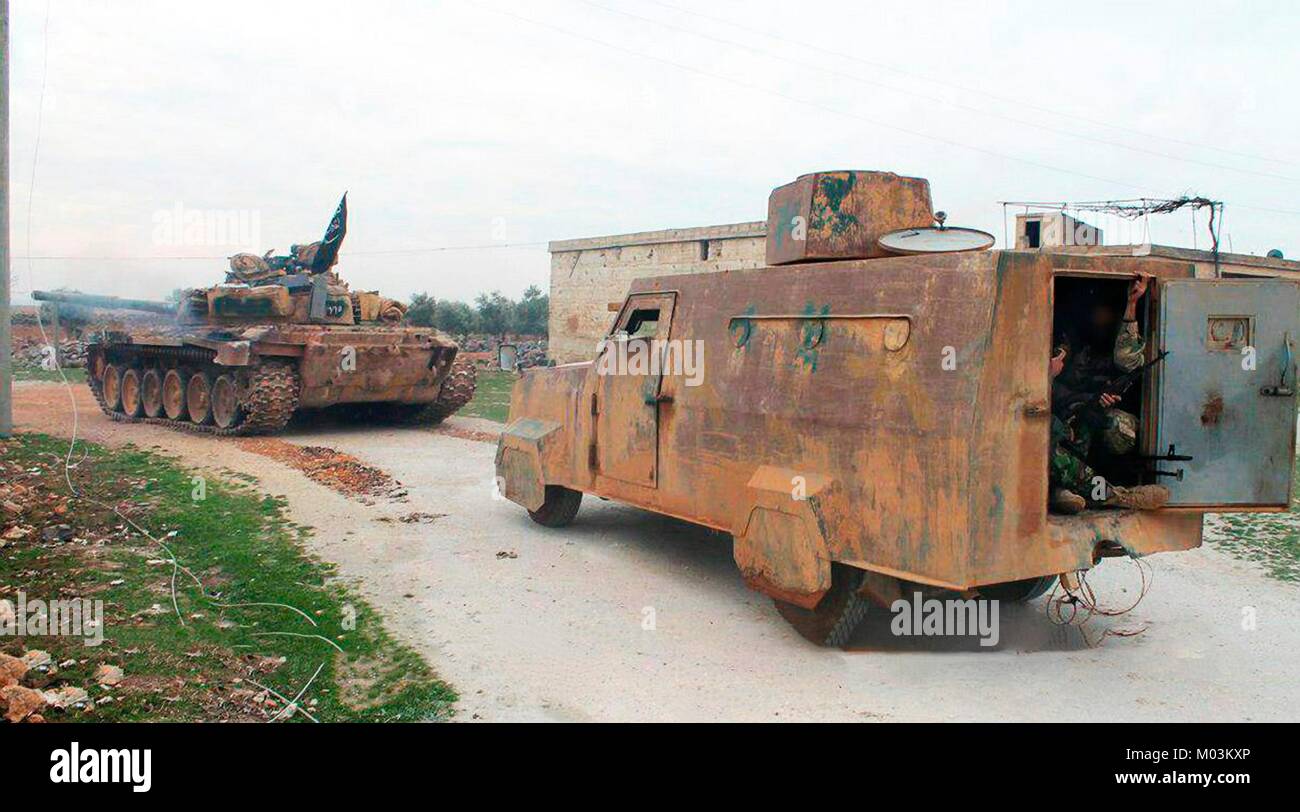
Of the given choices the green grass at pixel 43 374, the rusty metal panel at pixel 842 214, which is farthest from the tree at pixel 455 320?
the rusty metal panel at pixel 842 214

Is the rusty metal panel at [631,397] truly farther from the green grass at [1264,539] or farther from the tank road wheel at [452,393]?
the tank road wheel at [452,393]

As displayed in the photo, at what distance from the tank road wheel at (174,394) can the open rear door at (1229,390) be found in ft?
46.7

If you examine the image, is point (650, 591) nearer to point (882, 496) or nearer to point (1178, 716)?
point (882, 496)

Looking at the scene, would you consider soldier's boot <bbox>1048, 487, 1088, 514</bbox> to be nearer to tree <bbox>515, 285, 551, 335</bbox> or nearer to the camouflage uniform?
the camouflage uniform

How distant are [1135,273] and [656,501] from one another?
3290 mm

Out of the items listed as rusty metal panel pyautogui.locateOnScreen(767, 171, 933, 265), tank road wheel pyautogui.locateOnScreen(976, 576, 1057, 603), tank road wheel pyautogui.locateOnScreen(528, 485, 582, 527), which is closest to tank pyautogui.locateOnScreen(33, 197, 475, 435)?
tank road wheel pyautogui.locateOnScreen(528, 485, 582, 527)

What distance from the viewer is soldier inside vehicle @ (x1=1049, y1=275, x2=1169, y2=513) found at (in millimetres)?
5285

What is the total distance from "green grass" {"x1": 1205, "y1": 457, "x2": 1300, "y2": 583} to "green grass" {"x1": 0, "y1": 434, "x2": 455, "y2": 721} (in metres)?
6.36

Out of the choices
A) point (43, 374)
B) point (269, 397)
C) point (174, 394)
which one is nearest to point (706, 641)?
point (269, 397)

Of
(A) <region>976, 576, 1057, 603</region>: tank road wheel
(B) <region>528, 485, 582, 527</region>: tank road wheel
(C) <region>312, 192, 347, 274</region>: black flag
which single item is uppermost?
(C) <region>312, 192, 347, 274</region>: black flag

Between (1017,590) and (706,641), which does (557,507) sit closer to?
(706,641)

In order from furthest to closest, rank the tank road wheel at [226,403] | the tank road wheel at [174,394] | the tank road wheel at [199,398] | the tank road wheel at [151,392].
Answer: the tank road wheel at [151,392] → the tank road wheel at [174,394] → the tank road wheel at [199,398] → the tank road wheel at [226,403]

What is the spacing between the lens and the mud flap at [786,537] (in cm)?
534

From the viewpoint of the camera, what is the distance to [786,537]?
5516 millimetres
